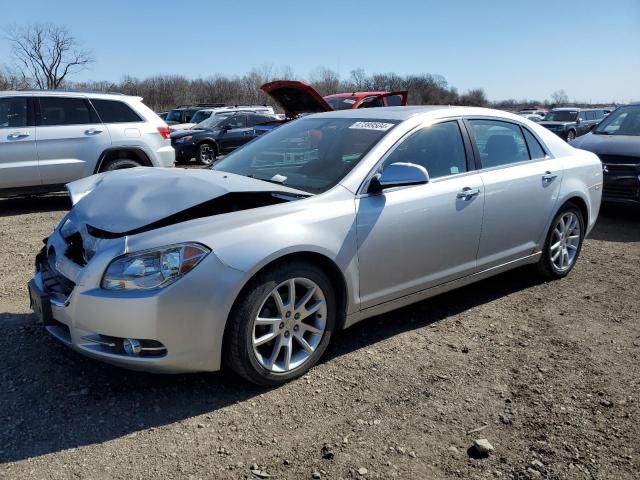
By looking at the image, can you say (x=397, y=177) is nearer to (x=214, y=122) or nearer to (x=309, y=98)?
(x=309, y=98)

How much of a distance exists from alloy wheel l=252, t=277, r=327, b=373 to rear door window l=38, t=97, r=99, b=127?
639cm

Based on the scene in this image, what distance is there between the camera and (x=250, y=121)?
16.8 meters

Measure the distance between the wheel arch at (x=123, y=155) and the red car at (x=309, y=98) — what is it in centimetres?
272

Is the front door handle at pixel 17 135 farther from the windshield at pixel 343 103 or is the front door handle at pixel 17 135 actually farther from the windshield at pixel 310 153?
the windshield at pixel 343 103

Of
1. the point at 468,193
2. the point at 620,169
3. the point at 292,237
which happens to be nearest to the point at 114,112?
the point at 468,193

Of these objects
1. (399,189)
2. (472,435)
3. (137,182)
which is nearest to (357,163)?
(399,189)

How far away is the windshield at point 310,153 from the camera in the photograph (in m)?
3.73

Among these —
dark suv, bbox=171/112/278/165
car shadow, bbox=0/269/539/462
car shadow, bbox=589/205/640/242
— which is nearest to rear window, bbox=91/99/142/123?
car shadow, bbox=0/269/539/462

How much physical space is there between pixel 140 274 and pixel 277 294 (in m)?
0.75

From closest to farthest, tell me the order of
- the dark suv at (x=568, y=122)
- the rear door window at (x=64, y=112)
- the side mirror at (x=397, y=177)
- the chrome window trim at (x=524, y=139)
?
1. the side mirror at (x=397, y=177)
2. the chrome window trim at (x=524, y=139)
3. the rear door window at (x=64, y=112)
4. the dark suv at (x=568, y=122)

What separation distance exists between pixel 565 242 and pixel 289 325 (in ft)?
10.4

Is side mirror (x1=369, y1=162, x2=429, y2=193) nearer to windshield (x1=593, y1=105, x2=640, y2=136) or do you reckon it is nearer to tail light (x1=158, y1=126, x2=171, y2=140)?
tail light (x1=158, y1=126, x2=171, y2=140)

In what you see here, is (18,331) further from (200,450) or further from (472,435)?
(472,435)

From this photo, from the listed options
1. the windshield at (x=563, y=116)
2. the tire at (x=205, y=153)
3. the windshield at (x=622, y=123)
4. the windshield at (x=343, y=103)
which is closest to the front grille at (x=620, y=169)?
the windshield at (x=622, y=123)
